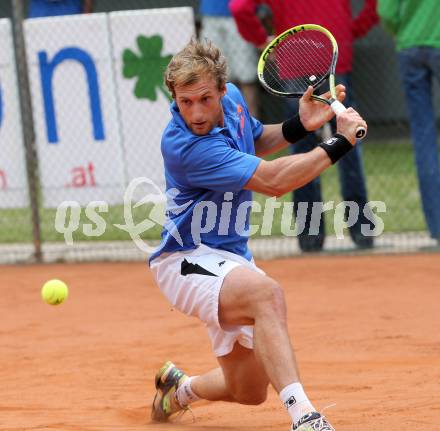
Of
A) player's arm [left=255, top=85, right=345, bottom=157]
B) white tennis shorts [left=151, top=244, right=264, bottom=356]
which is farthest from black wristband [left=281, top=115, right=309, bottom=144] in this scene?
white tennis shorts [left=151, top=244, right=264, bottom=356]

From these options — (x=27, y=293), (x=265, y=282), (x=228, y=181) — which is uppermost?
(x=228, y=181)

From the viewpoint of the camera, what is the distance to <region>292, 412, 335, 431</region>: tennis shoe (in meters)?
4.09

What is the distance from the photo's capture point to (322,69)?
5047mm

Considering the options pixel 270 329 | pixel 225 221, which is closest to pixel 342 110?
pixel 225 221

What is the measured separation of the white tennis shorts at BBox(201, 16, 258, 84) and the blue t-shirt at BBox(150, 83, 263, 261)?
219 inches

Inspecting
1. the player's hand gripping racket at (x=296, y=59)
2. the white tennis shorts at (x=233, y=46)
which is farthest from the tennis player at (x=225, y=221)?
the white tennis shorts at (x=233, y=46)

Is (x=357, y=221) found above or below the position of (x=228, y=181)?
below

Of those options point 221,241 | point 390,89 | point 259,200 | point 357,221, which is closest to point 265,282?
point 221,241

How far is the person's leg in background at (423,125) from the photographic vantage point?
8297 millimetres

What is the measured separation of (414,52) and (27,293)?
3.21 meters

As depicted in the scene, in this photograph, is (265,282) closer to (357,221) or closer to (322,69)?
(322,69)

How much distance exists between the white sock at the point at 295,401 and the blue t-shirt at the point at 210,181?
2.41ft

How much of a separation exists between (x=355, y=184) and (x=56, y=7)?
3735mm

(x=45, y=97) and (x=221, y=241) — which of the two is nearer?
(x=221, y=241)
